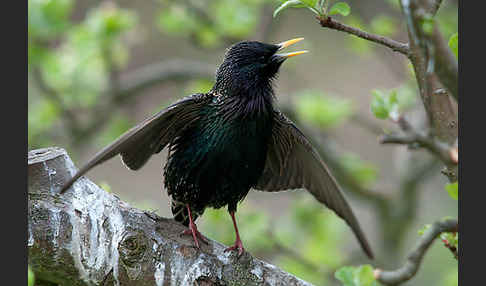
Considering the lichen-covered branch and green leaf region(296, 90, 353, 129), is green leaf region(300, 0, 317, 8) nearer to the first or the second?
the lichen-covered branch

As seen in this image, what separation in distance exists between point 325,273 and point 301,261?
0.27 meters

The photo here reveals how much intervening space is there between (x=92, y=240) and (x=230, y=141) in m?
1.10

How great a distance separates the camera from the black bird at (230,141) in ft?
12.3

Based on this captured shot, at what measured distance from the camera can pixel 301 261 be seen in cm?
639

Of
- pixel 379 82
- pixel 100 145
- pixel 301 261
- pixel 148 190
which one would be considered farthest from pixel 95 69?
pixel 379 82

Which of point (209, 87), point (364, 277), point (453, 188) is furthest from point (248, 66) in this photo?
point (209, 87)

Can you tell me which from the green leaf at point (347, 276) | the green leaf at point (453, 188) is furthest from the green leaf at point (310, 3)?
the green leaf at point (347, 276)

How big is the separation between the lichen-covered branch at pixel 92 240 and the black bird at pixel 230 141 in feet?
1.41

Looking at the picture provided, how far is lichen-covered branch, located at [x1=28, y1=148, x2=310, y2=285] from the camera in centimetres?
295

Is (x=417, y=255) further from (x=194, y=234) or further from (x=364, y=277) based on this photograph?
(x=194, y=234)

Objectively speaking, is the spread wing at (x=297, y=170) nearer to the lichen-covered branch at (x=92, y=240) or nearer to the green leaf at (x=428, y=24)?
the lichen-covered branch at (x=92, y=240)

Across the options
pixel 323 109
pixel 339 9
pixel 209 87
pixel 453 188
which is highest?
pixel 339 9

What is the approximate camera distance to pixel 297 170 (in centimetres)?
423

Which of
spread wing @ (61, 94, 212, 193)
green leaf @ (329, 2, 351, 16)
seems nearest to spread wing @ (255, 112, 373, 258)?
spread wing @ (61, 94, 212, 193)
